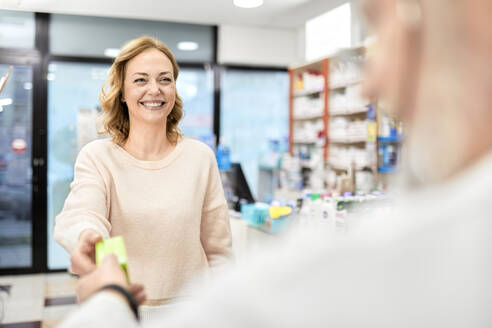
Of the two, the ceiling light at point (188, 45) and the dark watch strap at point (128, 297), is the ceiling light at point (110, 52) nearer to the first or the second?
the ceiling light at point (188, 45)

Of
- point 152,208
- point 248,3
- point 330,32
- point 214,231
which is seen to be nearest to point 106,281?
point 152,208

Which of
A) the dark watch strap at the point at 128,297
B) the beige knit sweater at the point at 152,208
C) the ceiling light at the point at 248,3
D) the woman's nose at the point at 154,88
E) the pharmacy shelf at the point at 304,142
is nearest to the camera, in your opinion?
the dark watch strap at the point at 128,297

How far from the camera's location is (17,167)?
5.49 metres

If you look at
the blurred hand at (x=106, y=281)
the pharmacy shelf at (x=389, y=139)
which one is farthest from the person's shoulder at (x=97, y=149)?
the pharmacy shelf at (x=389, y=139)

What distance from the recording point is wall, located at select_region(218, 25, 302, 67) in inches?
242

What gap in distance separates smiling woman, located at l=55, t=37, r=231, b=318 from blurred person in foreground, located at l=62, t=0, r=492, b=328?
954 millimetres

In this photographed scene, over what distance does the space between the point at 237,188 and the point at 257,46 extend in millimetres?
2939

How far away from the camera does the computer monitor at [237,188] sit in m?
3.91

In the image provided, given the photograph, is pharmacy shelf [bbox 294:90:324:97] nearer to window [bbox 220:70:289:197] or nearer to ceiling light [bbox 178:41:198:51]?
window [bbox 220:70:289:197]

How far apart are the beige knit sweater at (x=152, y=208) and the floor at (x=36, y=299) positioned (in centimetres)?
288

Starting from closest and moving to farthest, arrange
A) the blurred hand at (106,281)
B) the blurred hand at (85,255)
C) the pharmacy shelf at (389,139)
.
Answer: the blurred hand at (106,281), the blurred hand at (85,255), the pharmacy shelf at (389,139)

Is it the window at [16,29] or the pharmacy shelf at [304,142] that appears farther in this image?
the pharmacy shelf at [304,142]

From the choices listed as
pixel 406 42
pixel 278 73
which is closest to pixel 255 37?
pixel 278 73

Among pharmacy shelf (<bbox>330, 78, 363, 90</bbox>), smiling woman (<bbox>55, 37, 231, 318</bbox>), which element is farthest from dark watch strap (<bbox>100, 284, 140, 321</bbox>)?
pharmacy shelf (<bbox>330, 78, 363, 90</bbox>)
